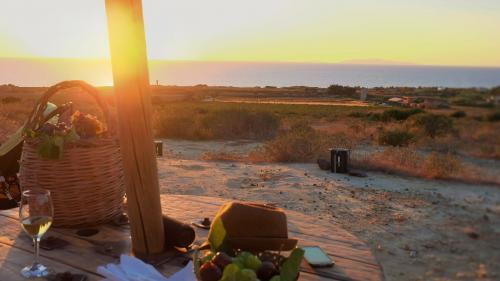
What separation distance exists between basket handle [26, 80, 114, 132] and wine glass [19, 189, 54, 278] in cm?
47

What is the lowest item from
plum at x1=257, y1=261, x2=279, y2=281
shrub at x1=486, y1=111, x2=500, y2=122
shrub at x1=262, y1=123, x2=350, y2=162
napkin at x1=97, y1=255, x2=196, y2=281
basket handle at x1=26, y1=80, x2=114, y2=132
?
shrub at x1=262, y1=123, x2=350, y2=162

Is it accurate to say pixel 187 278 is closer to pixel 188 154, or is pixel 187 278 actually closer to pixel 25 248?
pixel 25 248

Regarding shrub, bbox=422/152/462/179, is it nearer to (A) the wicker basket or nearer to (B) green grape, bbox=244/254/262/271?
(A) the wicker basket

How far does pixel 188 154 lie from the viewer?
1167cm

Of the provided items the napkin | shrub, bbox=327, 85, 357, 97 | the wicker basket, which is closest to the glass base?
the napkin

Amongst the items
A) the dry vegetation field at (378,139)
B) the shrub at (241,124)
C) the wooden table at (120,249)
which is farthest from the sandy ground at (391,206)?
the shrub at (241,124)

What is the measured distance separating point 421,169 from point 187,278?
26.9 feet

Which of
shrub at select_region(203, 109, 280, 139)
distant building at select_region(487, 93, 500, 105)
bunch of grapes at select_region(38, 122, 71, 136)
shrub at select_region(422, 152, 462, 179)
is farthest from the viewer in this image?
shrub at select_region(203, 109, 280, 139)

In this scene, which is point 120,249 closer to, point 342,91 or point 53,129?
point 53,129

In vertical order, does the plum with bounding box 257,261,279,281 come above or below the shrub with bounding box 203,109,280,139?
above

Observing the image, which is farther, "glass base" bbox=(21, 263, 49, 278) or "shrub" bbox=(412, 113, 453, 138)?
"shrub" bbox=(412, 113, 453, 138)

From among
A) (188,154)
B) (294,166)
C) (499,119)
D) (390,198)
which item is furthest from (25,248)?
(188,154)

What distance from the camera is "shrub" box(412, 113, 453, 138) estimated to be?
15.1m

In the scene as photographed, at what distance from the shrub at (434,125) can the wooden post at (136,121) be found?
47.6ft
